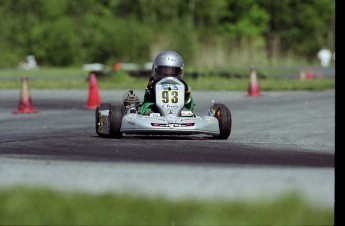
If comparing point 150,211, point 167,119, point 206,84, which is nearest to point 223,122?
point 167,119

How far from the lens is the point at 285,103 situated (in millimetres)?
25688

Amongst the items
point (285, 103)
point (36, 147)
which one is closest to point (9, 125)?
point (36, 147)

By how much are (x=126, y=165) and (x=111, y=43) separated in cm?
4792

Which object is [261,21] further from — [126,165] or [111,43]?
[126,165]

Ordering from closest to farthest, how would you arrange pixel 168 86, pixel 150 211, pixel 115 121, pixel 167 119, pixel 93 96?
pixel 150 211 → pixel 167 119 → pixel 115 121 → pixel 168 86 → pixel 93 96

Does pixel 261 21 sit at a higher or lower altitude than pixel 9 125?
higher

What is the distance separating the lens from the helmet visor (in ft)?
49.8

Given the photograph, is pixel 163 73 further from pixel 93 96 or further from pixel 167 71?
pixel 93 96

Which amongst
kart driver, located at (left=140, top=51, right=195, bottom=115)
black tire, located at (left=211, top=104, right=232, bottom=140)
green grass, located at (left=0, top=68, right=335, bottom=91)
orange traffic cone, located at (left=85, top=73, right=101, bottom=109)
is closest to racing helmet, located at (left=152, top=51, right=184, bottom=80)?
kart driver, located at (left=140, top=51, right=195, bottom=115)

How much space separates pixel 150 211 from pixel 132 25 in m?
50.2

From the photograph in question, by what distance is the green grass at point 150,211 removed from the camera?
7.91 m

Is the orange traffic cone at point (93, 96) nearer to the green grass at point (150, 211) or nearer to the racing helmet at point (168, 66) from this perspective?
the racing helmet at point (168, 66)

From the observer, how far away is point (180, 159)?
11.4 meters

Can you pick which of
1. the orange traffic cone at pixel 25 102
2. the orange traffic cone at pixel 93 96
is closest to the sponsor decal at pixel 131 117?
the orange traffic cone at pixel 25 102
